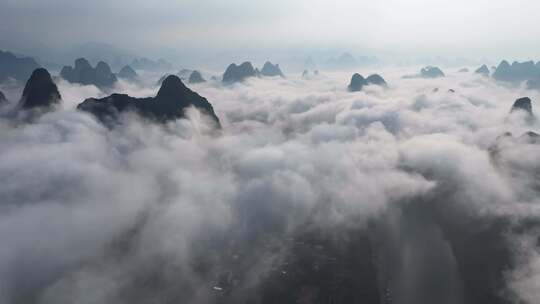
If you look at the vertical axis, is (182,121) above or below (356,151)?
above

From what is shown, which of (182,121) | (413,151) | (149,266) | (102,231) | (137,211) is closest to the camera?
(149,266)

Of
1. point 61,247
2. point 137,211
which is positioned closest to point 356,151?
point 137,211

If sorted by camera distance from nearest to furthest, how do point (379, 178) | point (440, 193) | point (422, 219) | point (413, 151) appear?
point (422, 219)
point (440, 193)
point (379, 178)
point (413, 151)

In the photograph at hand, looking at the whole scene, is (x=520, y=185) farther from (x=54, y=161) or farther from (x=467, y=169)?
(x=54, y=161)

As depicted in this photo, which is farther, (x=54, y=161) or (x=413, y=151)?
(x=413, y=151)

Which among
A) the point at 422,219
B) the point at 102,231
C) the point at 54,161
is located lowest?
the point at 422,219

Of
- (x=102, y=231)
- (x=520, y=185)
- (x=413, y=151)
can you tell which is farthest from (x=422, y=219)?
(x=102, y=231)

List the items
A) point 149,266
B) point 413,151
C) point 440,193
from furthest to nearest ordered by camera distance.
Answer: point 413,151 < point 440,193 < point 149,266

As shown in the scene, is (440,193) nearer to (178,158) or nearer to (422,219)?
(422,219)

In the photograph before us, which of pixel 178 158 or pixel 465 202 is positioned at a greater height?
pixel 178 158
